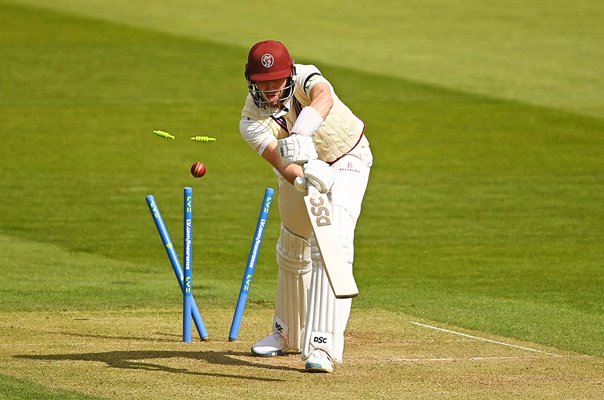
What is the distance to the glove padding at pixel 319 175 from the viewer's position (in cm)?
776

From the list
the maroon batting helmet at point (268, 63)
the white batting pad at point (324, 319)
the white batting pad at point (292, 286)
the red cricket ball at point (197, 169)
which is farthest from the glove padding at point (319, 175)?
the red cricket ball at point (197, 169)

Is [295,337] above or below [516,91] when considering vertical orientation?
below

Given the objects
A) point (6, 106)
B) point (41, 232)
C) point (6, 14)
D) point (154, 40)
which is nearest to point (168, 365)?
point (41, 232)

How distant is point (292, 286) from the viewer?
857 centimetres

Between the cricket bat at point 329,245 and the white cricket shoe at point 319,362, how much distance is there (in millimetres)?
413

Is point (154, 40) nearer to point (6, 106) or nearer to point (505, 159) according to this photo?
point (6, 106)

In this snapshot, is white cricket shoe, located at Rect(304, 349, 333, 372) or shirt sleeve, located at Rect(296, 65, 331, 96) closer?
white cricket shoe, located at Rect(304, 349, 333, 372)

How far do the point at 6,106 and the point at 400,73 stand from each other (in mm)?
7258

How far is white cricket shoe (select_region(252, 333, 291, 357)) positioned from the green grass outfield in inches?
5.3

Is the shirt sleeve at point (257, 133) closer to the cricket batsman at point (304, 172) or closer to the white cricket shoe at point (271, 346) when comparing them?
the cricket batsman at point (304, 172)

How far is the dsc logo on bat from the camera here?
25.7ft

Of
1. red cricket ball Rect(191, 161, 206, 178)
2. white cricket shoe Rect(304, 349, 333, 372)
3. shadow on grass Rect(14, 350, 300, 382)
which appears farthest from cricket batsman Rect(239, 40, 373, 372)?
red cricket ball Rect(191, 161, 206, 178)

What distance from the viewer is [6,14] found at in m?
31.9

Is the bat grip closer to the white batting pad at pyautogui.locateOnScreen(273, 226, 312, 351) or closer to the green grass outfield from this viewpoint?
the white batting pad at pyautogui.locateOnScreen(273, 226, 312, 351)
